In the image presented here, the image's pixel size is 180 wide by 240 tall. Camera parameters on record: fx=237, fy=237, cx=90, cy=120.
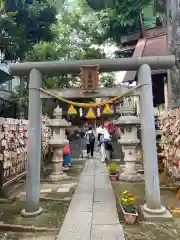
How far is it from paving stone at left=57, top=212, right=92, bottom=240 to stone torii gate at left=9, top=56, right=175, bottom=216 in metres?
0.96

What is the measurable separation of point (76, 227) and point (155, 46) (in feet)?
46.2

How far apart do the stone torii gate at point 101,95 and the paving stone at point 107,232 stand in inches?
45.4

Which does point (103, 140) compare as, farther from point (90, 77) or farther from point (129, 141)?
point (90, 77)

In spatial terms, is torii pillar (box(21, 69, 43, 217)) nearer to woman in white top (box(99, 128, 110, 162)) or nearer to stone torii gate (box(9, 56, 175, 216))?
stone torii gate (box(9, 56, 175, 216))

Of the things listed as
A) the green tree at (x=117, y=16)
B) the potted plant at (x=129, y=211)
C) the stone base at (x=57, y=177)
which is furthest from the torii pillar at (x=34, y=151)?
the green tree at (x=117, y=16)

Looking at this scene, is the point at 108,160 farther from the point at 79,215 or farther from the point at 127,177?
the point at 79,215

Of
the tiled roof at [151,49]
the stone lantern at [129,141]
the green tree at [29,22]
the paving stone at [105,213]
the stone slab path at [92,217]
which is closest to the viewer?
the stone slab path at [92,217]

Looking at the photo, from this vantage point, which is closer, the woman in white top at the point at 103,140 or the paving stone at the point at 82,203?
the paving stone at the point at 82,203

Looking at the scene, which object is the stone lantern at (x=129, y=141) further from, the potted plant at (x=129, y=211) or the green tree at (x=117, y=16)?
the green tree at (x=117, y=16)

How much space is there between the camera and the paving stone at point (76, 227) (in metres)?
4.16

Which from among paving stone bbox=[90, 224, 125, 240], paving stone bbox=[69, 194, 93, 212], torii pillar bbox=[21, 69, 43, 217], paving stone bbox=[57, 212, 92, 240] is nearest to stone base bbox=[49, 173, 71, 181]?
paving stone bbox=[69, 194, 93, 212]

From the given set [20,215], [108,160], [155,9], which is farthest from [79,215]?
[155,9]

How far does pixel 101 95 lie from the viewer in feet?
19.3

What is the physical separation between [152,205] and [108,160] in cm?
889
